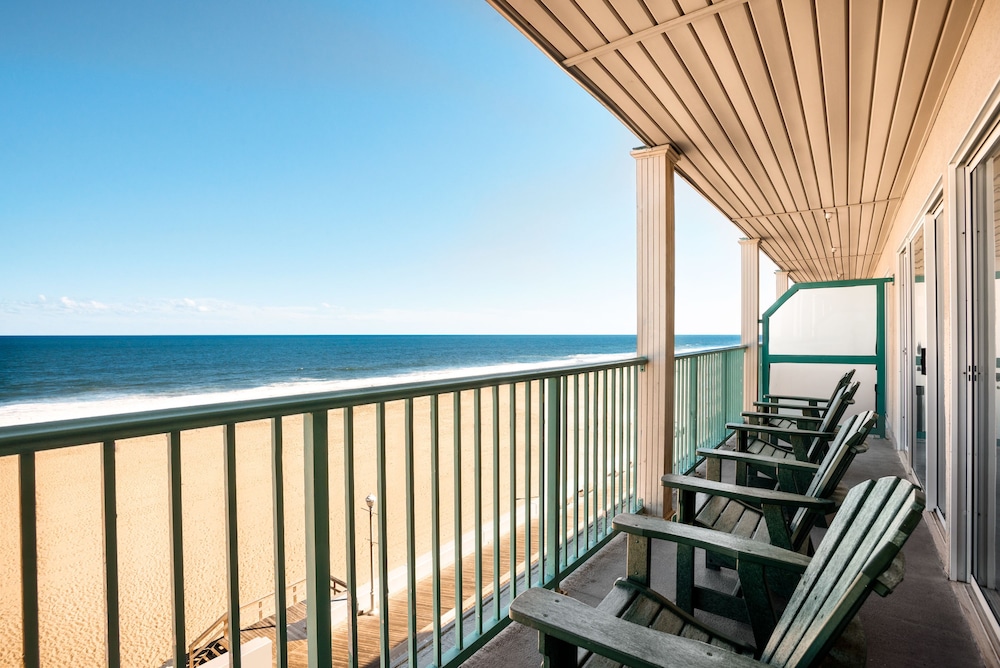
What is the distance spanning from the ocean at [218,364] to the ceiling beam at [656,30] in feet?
44.6

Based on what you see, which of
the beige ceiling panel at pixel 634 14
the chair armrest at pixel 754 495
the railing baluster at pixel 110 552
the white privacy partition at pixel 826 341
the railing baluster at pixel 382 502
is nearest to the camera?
the railing baluster at pixel 110 552

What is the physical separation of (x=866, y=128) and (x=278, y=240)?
35.9 m

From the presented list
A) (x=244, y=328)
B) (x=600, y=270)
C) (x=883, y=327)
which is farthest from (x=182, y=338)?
(x=883, y=327)

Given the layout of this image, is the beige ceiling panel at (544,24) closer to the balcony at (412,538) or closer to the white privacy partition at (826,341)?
the balcony at (412,538)

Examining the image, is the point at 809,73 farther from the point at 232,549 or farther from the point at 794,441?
the point at 232,549

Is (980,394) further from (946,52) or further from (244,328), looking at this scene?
(244,328)

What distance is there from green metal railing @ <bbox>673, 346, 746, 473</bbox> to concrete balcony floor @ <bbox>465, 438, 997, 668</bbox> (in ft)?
4.66

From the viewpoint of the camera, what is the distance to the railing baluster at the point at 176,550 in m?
0.97

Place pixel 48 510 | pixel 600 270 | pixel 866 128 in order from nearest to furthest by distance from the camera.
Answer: pixel 866 128
pixel 48 510
pixel 600 270

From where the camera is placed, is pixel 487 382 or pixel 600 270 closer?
pixel 487 382

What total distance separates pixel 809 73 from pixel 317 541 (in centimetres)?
283

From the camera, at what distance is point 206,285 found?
33.4 metres

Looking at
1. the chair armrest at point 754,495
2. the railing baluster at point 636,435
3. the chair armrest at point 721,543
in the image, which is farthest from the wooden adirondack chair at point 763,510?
the railing baluster at point 636,435

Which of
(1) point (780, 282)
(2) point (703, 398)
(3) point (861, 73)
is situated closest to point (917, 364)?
(2) point (703, 398)
